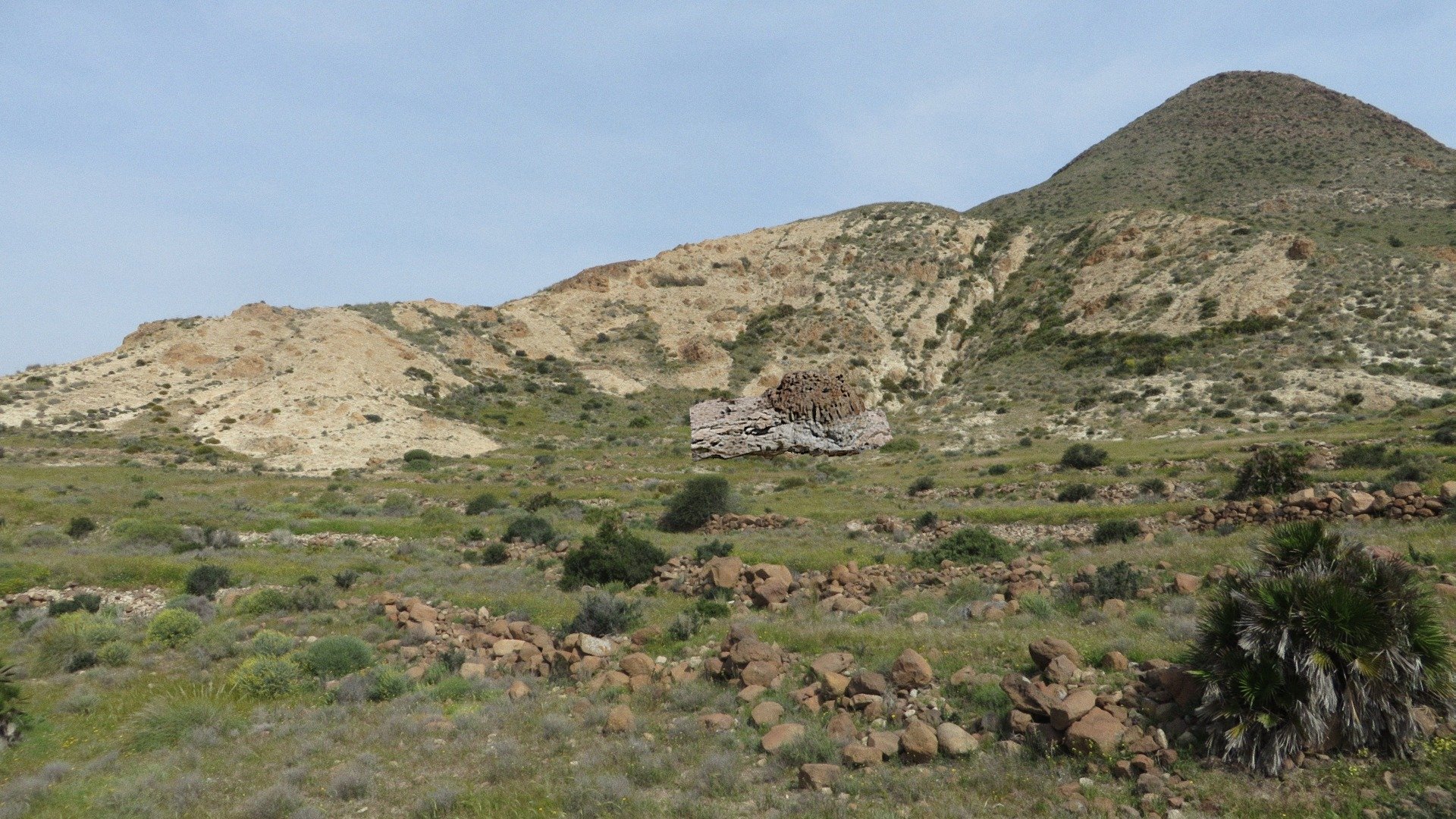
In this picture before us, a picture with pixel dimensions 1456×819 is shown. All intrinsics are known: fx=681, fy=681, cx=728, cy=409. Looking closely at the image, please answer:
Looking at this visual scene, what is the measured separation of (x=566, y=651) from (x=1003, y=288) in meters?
83.5

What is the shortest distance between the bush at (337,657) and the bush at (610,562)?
261 inches

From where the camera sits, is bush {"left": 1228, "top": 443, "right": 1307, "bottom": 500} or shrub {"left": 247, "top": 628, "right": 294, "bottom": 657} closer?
shrub {"left": 247, "top": 628, "right": 294, "bottom": 657}

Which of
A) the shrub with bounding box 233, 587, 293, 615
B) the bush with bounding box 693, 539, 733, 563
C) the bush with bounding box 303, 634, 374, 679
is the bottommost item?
the bush with bounding box 693, 539, 733, 563

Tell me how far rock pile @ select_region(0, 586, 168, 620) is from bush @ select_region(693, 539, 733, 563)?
1439 centimetres

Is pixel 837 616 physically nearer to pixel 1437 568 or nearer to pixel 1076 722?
pixel 1076 722

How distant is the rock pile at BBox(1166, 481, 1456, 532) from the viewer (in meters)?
16.3

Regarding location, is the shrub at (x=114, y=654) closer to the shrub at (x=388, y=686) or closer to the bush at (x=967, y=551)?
the shrub at (x=388, y=686)

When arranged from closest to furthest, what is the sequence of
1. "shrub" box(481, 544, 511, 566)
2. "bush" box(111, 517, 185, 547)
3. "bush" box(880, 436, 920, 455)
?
1. "shrub" box(481, 544, 511, 566)
2. "bush" box(111, 517, 185, 547)
3. "bush" box(880, 436, 920, 455)

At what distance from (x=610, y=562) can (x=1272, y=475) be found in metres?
22.7

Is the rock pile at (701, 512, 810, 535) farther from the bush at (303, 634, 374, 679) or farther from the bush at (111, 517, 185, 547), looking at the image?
the bush at (111, 517, 185, 547)

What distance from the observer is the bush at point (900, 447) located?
50.3 metres

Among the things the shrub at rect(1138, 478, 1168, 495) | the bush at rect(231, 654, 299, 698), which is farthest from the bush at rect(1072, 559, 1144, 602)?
the bush at rect(231, 654, 299, 698)

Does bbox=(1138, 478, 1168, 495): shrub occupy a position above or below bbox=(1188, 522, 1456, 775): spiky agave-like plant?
below

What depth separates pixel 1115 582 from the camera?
46.1ft
